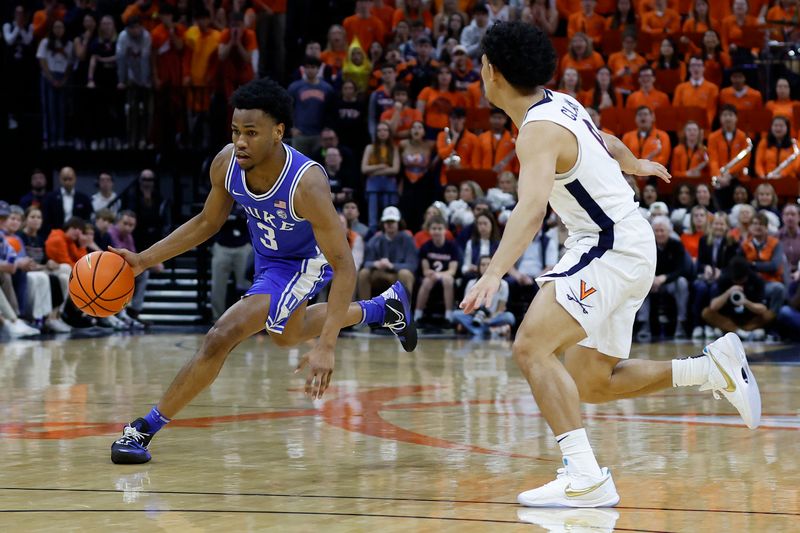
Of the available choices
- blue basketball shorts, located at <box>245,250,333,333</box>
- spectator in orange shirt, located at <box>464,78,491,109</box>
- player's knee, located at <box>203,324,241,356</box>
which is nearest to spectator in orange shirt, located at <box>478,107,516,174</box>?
spectator in orange shirt, located at <box>464,78,491,109</box>

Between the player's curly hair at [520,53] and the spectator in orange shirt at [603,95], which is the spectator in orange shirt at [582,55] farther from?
the player's curly hair at [520,53]

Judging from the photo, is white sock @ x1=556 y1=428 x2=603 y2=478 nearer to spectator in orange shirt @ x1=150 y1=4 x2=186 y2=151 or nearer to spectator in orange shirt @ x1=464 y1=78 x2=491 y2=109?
spectator in orange shirt @ x1=464 y1=78 x2=491 y2=109

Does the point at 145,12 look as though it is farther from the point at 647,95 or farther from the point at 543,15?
the point at 647,95

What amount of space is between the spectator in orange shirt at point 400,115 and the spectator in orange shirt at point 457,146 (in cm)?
42

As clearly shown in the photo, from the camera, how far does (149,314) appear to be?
15.9 metres

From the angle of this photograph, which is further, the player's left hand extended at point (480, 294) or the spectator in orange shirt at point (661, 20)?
the spectator in orange shirt at point (661, 20)

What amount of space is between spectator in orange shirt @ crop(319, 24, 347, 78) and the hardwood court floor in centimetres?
840

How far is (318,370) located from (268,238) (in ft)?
4.42

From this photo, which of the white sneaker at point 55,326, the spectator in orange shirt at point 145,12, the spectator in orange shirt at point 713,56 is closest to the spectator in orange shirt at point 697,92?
the spectator in orange shirt at point 713,56

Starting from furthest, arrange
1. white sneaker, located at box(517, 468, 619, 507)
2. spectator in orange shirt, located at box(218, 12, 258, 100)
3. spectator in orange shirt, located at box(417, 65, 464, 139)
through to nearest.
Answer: spectator in orange shirt, located at box(218, 12, 258, 100), spectator in orange shirt, located at box(417, 65, 464, 139), white sneaker, located at box(517, 468, 619, 507)

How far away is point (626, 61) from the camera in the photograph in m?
16.8

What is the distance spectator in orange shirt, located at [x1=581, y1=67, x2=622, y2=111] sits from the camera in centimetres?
1582

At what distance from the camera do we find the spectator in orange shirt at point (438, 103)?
16.4 m

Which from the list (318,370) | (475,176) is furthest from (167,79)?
(318,370)
